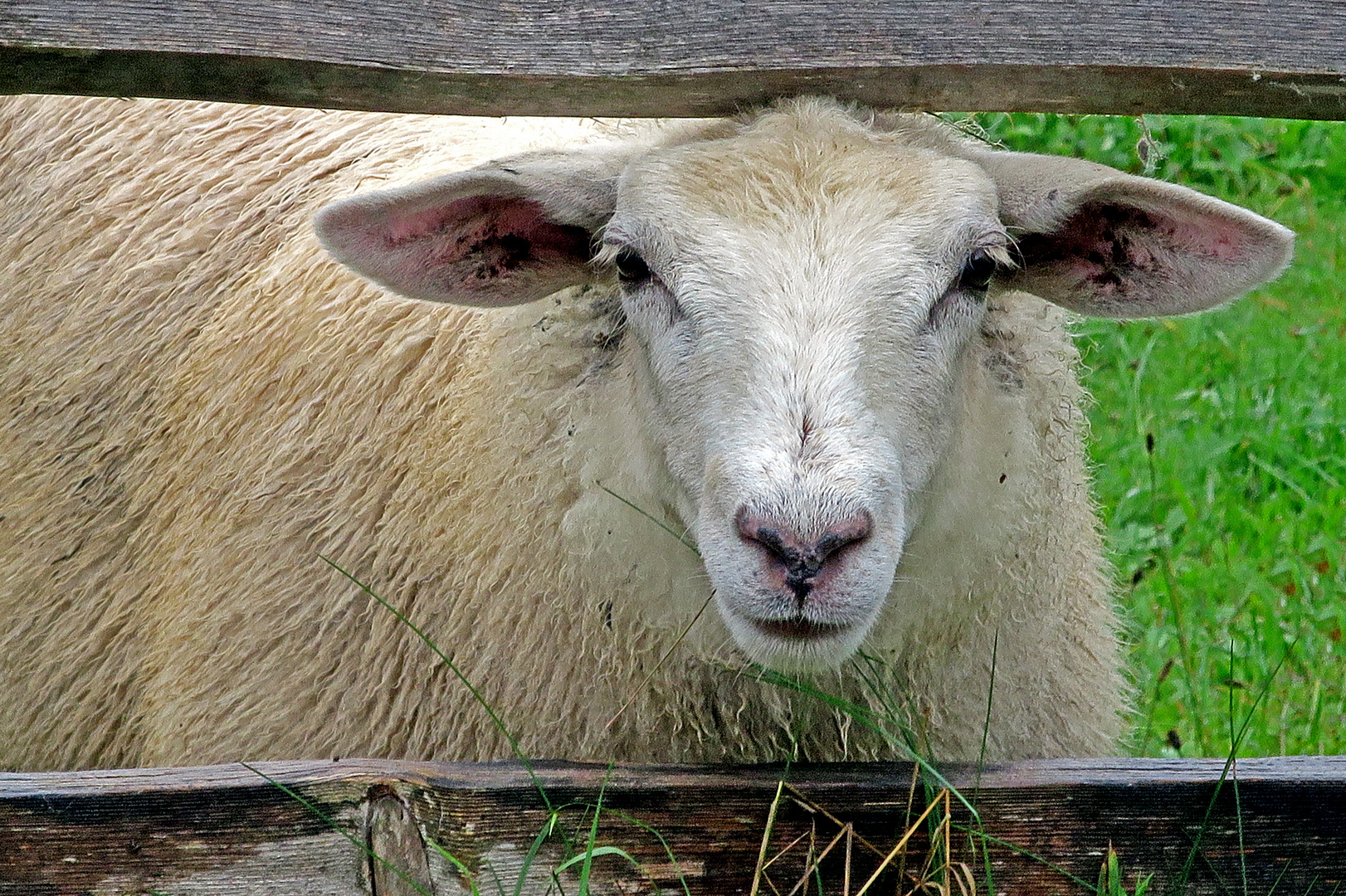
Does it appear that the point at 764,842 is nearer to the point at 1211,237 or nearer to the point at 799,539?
the point at 799,539

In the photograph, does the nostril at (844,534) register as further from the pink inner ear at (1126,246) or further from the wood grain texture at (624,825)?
the pink inner ear at (1126,246)

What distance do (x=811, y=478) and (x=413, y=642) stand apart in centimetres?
116

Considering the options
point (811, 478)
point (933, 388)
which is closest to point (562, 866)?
point (811, 478)

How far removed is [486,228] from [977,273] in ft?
2.75

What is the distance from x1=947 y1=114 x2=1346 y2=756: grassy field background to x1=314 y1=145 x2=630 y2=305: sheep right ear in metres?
0.99

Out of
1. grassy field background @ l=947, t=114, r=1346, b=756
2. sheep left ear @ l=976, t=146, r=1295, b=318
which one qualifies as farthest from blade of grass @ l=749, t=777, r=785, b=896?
grassy field background @ l=947, t=114, r=1346, b=756

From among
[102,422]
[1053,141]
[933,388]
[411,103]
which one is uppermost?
[411,103]

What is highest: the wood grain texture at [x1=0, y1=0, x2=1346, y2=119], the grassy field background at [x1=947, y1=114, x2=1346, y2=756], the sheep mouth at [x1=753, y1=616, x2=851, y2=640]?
the wood grain texture at [x1=0, y1=0, x2=1346, y2=119]

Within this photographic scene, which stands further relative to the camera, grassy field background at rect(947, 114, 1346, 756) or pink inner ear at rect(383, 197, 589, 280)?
grassy field background at rect(947, 114, 1346, 756)

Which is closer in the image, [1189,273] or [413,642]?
[1189,273]

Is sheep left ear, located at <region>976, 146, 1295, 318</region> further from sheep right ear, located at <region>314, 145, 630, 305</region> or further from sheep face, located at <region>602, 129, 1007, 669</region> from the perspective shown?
sheep right ear, located at <region>314, 145, 630, 305</region>

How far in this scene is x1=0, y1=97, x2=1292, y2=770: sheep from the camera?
2293 mm

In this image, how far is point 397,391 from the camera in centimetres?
311

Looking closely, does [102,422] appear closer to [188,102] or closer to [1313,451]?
[188,102]
